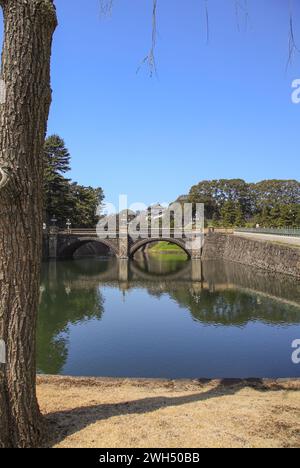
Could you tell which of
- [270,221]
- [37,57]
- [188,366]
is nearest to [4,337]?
[37,57]

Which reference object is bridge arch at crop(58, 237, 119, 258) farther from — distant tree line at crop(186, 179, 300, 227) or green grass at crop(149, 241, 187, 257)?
distant tree line at crop(186, 179, 300, 227)

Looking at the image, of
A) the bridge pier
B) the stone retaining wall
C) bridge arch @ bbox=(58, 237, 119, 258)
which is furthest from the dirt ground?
bridge arch @ bbox=(58, 237, 119, 258)

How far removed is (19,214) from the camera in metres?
4.57

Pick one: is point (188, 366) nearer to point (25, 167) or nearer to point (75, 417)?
point (75, 417)

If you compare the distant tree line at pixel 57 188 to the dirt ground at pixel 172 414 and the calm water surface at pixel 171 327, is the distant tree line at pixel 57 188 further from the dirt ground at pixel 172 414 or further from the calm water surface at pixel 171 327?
the dirt ground at pixel 172 414

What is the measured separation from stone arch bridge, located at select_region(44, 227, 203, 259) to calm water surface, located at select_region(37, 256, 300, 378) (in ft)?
54.2

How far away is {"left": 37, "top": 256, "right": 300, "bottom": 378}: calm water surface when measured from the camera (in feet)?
39.5

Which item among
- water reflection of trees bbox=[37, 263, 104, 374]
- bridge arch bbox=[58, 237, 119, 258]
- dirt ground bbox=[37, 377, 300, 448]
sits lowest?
water reflection of trees bbox=[37, 263, 104, 374]

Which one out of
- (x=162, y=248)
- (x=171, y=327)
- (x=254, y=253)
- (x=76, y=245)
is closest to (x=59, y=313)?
(x=171, y=327)

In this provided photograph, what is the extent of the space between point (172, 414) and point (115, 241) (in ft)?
148

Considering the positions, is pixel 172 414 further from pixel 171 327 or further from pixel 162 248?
pixel 162 248

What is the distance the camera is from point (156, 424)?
5078mm
